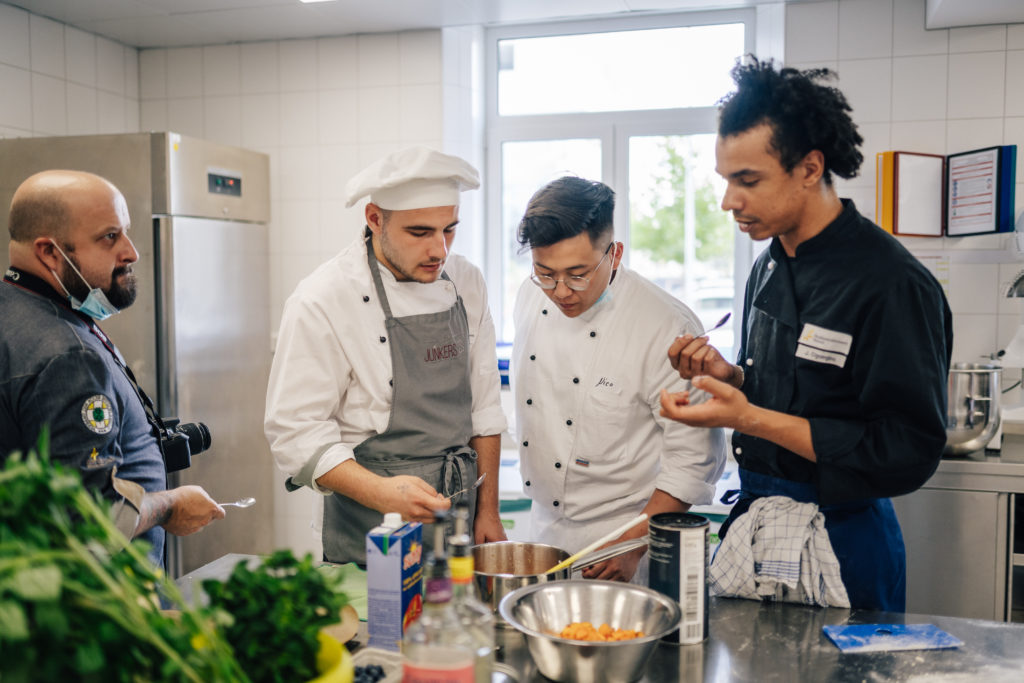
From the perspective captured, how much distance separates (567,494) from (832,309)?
724mm

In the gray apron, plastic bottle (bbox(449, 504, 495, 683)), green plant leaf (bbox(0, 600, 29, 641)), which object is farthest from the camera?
the gray apron

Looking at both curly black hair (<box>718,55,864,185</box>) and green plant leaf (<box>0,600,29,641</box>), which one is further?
curly black hair (<box>718,55,864,185</box>)

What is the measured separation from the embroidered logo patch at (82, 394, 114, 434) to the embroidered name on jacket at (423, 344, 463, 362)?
2.04 ft

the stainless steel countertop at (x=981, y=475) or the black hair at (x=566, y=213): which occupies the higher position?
the black hair at (x=566, y=213)

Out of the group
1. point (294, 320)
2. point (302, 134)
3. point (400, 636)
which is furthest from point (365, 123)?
point (400, 636)

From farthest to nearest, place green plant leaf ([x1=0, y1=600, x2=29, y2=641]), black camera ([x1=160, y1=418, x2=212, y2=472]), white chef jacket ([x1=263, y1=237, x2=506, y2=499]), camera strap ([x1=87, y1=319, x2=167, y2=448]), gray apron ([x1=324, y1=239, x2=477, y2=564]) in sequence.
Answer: black camera ([x1=160, y1=418, x2=212, y2=472]), camera strap ([x1=87, y1=319, x2=167, y2=448]), gray apron ([x1=324, y1=239, x2=477, y2=564]), white chef jacket ([x1=263, y1=237, x2=506, y2=499]), green plant leaf ([x1=0, y1=600, x2=29, y2=641])

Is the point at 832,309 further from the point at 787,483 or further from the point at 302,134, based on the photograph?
the point at 302,134

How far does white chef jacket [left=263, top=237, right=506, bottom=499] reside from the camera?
5.17 feet

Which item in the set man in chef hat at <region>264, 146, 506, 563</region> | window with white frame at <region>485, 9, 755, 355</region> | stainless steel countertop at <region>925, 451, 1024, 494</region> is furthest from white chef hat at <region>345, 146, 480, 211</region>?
window with white frame at <region>485, 9, 755, 355</region>

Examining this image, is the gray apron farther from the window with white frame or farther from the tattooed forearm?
the window with white frame

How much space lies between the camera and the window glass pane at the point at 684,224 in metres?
3.65

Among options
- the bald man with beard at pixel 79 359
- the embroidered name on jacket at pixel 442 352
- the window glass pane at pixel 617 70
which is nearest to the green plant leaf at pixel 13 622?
the bald man with beard at pixel 79 359

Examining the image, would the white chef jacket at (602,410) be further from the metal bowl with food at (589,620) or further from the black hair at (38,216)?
the black hair at (38,216)

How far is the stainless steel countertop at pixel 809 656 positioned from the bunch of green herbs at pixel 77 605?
1.86 ft
